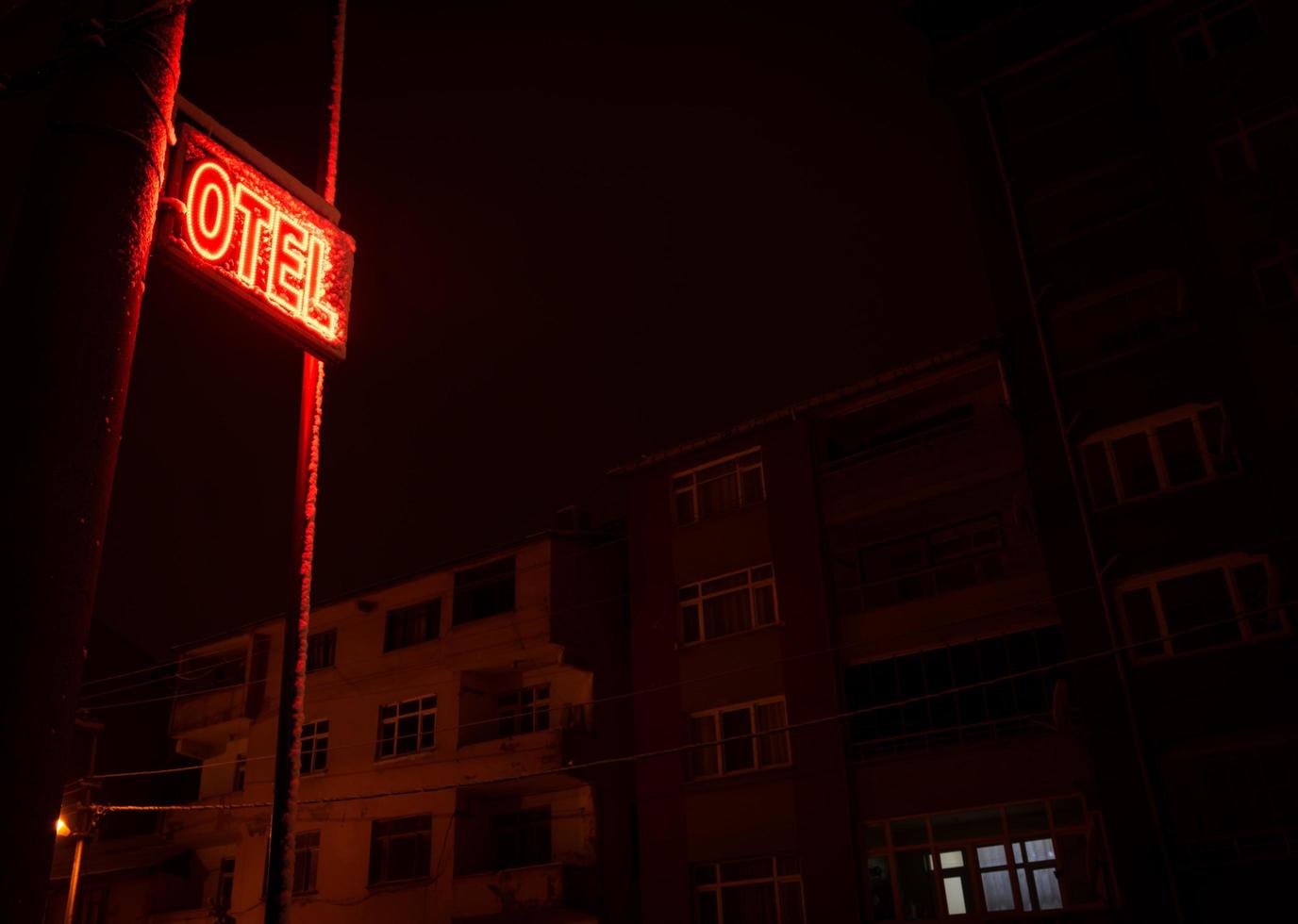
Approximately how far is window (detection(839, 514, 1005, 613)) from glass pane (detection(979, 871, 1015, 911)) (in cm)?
615

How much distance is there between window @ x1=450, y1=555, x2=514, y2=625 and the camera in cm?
3366

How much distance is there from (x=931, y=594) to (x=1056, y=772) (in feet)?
16.1

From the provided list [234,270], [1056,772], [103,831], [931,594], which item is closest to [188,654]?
[103,831]

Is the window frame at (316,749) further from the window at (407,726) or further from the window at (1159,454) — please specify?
the window at (1159,454)

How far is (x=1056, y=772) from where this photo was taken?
2297 cm

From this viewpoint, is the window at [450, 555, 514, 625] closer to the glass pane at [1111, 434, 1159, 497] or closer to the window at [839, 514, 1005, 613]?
the window at [839, 514, 1005, 613]

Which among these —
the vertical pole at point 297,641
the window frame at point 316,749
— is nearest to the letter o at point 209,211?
the vertical pole at point 297,641

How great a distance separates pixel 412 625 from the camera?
35.6 m

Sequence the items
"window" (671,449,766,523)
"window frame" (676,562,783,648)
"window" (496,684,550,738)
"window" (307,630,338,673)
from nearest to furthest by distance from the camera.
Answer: "window frame" (676,562,783,648) → "window" (671,449,766,523) → "window" (496,684,550,738) → "window" (307,630,338,673)

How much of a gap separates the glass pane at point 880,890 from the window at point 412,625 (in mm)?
15413

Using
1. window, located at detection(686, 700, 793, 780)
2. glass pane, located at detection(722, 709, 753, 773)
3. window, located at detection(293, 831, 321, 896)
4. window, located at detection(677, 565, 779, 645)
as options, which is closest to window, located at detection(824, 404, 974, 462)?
window, located at detection(677, 565, 779, 645)

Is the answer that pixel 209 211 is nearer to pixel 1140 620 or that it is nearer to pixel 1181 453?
pixel 1140 620

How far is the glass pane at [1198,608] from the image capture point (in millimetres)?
21812

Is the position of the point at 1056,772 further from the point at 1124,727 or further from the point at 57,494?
the point at 57,494
